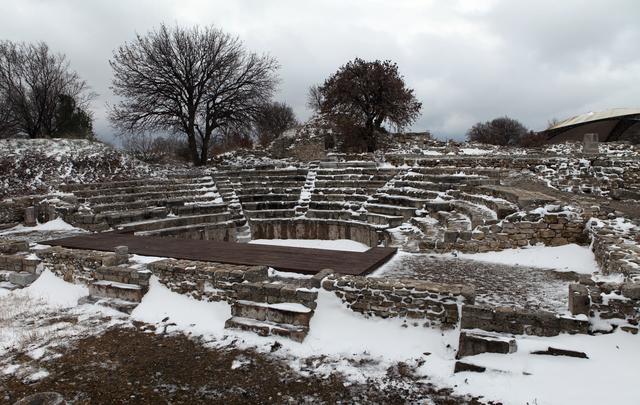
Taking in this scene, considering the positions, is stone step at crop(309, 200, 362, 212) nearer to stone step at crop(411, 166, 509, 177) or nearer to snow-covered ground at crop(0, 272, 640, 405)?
stone step at crop(411, 166, 509, 177)

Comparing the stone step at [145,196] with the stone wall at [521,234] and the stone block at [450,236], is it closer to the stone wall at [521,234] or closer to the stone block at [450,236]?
the stone block at [450,236]

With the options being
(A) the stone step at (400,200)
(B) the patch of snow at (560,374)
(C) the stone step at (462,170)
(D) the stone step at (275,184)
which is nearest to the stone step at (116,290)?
(B) the patch of snow at (560,374)

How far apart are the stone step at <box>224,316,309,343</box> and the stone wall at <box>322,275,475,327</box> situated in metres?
0.75

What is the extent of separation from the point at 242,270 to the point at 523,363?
4.03 metres

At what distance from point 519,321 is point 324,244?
830 cm

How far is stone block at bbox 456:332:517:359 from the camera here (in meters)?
4.59

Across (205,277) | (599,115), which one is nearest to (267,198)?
(205,277)

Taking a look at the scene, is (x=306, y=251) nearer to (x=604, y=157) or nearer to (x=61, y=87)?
(x=604, y=157)

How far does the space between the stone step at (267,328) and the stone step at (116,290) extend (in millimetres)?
1928

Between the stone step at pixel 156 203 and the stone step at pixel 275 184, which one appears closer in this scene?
the stone step at pixel 156 203

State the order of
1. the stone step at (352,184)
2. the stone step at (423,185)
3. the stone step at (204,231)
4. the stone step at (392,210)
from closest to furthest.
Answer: the stone step at (392,210) < the stone step at (204,231) < the stone step at (423,185) < the stone step at (352,184)

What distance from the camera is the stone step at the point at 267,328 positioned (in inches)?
215

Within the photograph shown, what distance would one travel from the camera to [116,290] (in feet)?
22.8

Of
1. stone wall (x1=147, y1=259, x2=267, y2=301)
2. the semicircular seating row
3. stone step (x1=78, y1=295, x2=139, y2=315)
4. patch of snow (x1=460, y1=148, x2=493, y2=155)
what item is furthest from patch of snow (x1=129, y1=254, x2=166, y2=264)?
patch of snow (x1=460, y1=148, x2=493, y2=155)
